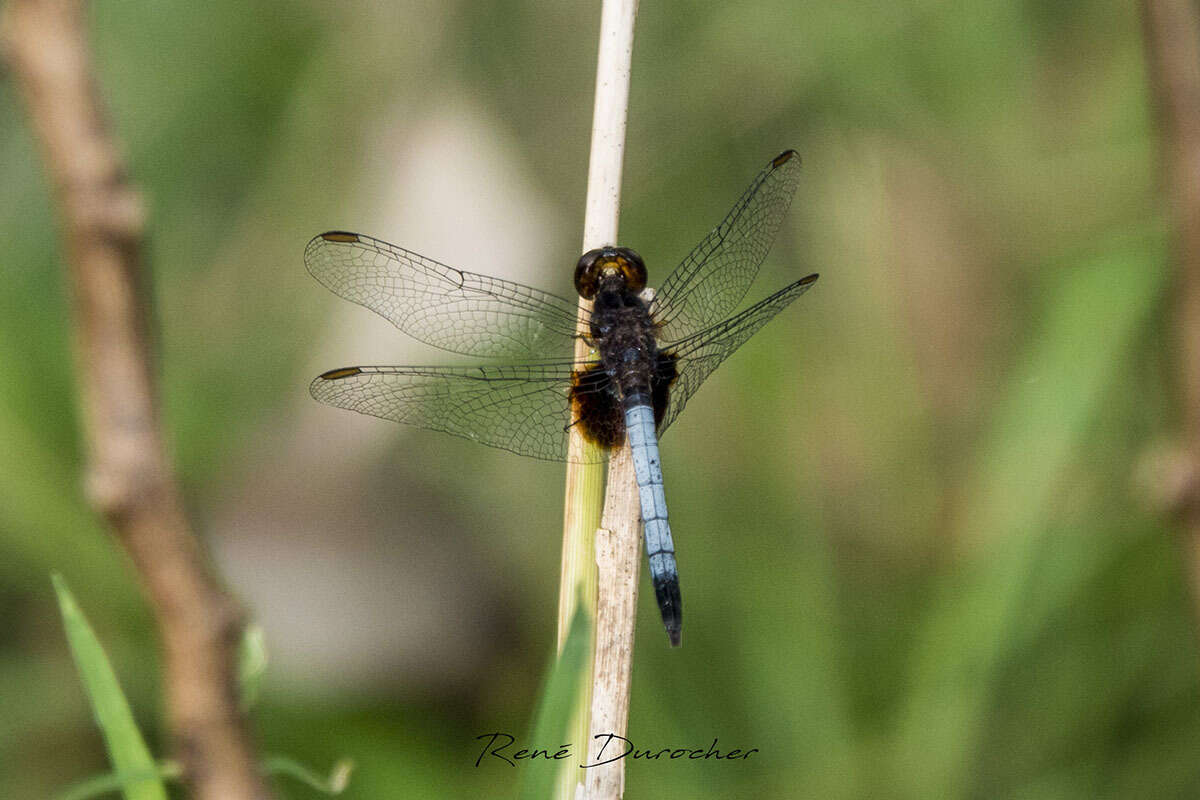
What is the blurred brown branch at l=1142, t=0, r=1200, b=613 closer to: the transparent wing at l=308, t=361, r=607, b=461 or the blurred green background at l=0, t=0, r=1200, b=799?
the transparent wing at l=308, t=361, r=607, b=461

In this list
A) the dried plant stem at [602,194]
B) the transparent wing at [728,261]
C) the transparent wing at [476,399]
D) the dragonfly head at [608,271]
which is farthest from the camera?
the transparent wing at [728,261]

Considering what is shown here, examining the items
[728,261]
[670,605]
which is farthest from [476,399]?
[728,261]

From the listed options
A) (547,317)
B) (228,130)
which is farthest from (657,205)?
(228,130)

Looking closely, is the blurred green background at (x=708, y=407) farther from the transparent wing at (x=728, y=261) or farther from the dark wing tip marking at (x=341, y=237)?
the dark wing tip marking at (x=341, y=237)

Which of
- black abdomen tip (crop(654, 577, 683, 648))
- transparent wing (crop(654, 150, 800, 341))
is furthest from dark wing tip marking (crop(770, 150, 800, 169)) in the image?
black abdomen tip (crop(654, 577, 683, 648))

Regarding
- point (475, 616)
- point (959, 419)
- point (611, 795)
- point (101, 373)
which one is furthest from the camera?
point (959, 419)

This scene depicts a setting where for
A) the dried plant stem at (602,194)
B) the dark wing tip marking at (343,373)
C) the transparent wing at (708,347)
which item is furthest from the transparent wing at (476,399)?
the dried plant stem at (602,194)

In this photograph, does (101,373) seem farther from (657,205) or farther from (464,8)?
(464,8)
